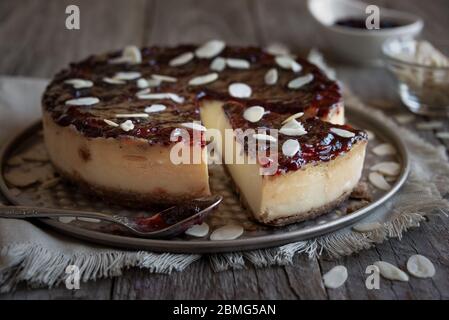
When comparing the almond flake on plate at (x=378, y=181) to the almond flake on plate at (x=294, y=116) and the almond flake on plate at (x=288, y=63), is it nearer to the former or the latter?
the almond flake on plate at (x=294, y=116)

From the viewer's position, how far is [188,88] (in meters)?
2.37

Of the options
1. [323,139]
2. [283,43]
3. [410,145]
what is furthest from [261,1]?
[323,139]

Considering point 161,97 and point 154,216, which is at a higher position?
point 161,97

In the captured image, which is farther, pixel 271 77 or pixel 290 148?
pixel 271 77

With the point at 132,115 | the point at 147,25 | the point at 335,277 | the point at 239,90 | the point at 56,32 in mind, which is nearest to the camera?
the point at 335,277

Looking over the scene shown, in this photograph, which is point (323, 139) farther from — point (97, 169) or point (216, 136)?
point (97, 169)

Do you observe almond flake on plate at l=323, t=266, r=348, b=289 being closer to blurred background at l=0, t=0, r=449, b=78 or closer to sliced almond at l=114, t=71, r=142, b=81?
sliced almond at l=114, t=71, r=142, b=81

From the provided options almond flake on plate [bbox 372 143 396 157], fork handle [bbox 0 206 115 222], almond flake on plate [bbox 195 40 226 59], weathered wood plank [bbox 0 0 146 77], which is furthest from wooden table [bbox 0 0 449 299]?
almond flake on plate [bbox 195 40 226 59]

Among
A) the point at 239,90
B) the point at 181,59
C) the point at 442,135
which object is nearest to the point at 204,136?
the point at 239,90

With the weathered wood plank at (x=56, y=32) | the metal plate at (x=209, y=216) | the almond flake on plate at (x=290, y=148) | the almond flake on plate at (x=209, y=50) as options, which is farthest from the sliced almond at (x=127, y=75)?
the weathered wood plank at (x=56, y=32)

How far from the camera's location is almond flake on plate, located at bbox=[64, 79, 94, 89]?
2314 millimetres

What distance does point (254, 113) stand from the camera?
2135 millimetres

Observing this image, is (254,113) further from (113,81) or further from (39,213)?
(39,213)

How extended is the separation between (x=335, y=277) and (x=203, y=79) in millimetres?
1049
